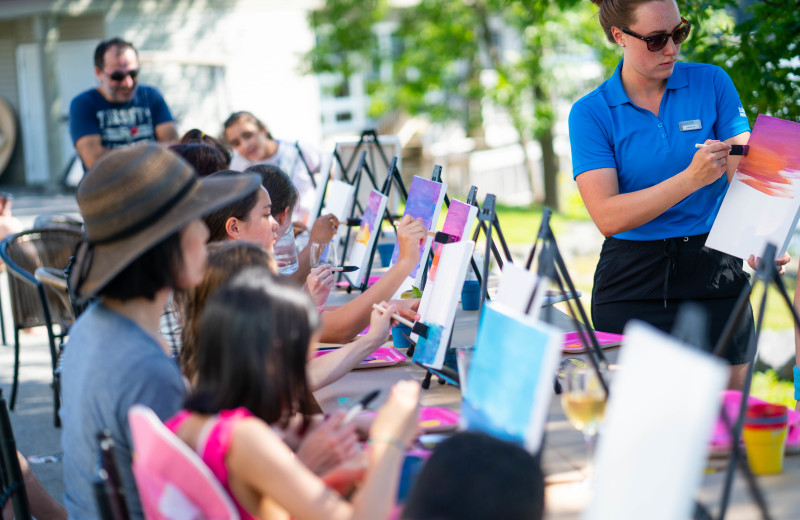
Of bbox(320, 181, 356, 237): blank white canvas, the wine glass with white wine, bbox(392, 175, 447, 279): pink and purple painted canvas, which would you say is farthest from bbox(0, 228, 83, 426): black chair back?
the wine glass with white wine

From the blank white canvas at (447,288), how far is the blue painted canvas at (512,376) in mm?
A: 484

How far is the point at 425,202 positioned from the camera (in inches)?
130

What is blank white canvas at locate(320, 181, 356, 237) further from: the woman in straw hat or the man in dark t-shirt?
the woman in straw hat

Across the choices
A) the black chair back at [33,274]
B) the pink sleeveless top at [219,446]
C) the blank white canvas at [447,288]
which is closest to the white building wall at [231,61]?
the black chair back at [33,274]

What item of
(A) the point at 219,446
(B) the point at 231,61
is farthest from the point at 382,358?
(B) the point at 231,61

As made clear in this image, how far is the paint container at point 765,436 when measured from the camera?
5.83ft

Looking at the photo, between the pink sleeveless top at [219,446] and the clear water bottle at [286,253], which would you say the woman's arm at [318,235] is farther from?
the pink sleeveless top at [219,446]

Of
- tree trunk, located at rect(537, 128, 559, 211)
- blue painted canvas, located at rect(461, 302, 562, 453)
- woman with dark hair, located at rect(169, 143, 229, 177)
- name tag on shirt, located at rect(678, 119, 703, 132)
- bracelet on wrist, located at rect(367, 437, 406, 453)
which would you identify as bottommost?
tree trunk, located at rect(537, 128, 559, 211)

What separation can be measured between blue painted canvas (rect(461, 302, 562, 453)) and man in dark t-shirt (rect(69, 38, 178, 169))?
14.7 feet

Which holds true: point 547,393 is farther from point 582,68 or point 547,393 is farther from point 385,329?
point 582,68

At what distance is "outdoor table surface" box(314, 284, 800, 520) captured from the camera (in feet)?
5.45

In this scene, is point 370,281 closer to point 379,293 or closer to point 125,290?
point 379,293

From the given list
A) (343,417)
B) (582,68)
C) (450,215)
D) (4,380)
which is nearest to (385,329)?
(450,215)

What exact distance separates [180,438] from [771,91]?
357 cm
